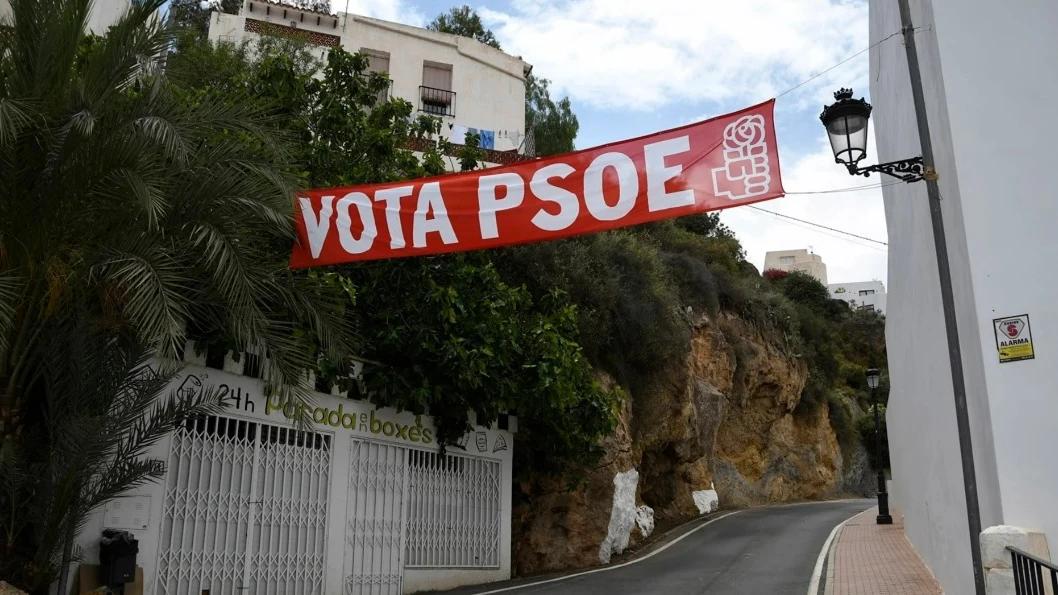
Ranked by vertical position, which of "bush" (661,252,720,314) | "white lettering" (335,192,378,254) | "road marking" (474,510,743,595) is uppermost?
"bush" (661,252,720,314)

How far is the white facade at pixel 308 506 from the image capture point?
957 centimetres

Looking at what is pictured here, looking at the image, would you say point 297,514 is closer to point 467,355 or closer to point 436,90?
point 467,355

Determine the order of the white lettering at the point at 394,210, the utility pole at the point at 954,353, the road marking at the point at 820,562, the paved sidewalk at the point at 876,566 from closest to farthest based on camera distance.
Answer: the utility pole at the point at 954,353 < the white lettering at the point at 394,210 < the paved sidewalk at the point at 876,566 < the road marking at the point at 820,562

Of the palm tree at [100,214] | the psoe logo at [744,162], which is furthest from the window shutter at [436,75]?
Result: the psoe logo at [744,162]

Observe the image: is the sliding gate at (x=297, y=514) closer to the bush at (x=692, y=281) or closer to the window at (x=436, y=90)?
the bush at (x=692, y=281)

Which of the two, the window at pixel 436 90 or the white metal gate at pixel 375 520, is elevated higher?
the window at pixel 436 90

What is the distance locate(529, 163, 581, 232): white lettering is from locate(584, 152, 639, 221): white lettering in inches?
6.2

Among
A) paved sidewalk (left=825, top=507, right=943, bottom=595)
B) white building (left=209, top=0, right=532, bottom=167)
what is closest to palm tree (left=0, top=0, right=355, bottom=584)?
paved sidewalk (left=825, top=507, right=943, bottom=595)

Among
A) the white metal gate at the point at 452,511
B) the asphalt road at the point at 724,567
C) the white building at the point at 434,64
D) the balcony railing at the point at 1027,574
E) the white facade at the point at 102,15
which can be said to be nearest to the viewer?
the balcony railing at the point at 1027,574

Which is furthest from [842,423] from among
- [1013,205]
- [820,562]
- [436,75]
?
[1013,205]

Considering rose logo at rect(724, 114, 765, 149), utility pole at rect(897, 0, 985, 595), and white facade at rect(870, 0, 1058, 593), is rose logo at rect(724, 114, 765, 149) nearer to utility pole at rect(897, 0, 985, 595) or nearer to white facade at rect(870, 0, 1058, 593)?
utility pole at rect(897, 0, 985, 595)

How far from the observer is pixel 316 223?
28.6 feet

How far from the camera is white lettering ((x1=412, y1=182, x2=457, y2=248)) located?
841 cm

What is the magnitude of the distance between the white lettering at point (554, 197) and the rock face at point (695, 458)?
9.31 meters
